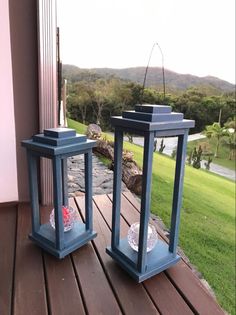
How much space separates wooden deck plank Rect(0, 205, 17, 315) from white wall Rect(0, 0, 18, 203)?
127mm

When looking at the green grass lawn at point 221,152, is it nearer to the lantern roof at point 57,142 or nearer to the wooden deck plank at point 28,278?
the lantern roof at point 57,142

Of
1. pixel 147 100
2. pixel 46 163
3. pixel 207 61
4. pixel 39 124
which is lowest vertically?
pixel 46 163

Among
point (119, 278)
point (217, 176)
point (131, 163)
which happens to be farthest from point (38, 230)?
point (217, 176)

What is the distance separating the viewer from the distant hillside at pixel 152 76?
1.89 meters

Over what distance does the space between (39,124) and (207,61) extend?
1.76 meters

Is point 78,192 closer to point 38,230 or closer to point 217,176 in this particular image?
point 38,230

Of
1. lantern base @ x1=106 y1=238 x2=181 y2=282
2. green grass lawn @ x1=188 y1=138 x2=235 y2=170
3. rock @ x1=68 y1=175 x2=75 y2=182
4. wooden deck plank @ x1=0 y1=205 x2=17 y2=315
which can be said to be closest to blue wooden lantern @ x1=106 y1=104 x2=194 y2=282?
lantern base @ x1=106 y1=238 x2=181 y2=282

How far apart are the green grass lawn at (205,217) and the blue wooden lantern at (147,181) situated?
0.72 m

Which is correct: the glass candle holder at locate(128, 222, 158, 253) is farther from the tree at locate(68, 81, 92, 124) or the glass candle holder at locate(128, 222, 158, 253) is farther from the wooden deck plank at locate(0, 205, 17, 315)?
the tree at locate(68, 81, 92, 124)

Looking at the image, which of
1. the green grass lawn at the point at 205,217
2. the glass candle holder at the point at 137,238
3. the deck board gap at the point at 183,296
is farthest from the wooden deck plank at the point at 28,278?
the green grass lawn at the point at 205,217

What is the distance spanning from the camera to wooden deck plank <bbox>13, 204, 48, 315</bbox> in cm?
86

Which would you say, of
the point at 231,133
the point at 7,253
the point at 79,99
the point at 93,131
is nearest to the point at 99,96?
the point at 79,99

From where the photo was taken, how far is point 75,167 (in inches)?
81.2

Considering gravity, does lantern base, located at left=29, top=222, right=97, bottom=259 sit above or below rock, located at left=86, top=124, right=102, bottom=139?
below
